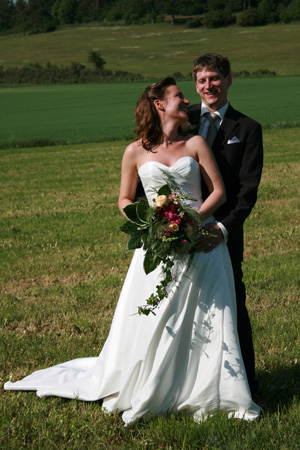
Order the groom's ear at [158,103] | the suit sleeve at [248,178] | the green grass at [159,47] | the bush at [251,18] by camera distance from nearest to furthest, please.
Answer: the groom's ear at [158,103] < the suit sleeve at [248,178] < the green grass at [159,47] < the bush at [251,18]

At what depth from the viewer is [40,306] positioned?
7207 millimetres

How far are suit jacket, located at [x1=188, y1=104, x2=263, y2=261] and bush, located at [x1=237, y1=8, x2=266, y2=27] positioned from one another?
129097 millimetres

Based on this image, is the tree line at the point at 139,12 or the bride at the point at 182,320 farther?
the tree line at the point at 139,12

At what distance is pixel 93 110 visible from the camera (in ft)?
152

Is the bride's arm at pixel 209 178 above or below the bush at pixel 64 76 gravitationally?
above

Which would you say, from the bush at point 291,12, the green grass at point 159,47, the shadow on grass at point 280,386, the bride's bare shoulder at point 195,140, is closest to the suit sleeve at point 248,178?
the bride's bare shoulder at point 195,140

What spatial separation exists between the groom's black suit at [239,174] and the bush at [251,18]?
12909 cm

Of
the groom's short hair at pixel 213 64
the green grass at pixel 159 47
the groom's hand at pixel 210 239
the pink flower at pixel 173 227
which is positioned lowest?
the green grass at pixel 159 47

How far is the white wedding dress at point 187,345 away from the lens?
4434 mm

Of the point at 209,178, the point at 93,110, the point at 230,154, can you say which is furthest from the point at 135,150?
the point at 93,110

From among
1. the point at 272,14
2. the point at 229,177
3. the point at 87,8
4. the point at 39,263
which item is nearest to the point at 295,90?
the point at 39,263

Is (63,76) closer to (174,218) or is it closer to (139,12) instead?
(174,218)

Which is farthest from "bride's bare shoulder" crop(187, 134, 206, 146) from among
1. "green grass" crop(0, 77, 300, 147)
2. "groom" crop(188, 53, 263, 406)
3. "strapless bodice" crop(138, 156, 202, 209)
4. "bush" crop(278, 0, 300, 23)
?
"bush" crop(278, 0, 300, 23)

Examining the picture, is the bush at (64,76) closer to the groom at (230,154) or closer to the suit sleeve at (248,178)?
the groom at (230,154)
